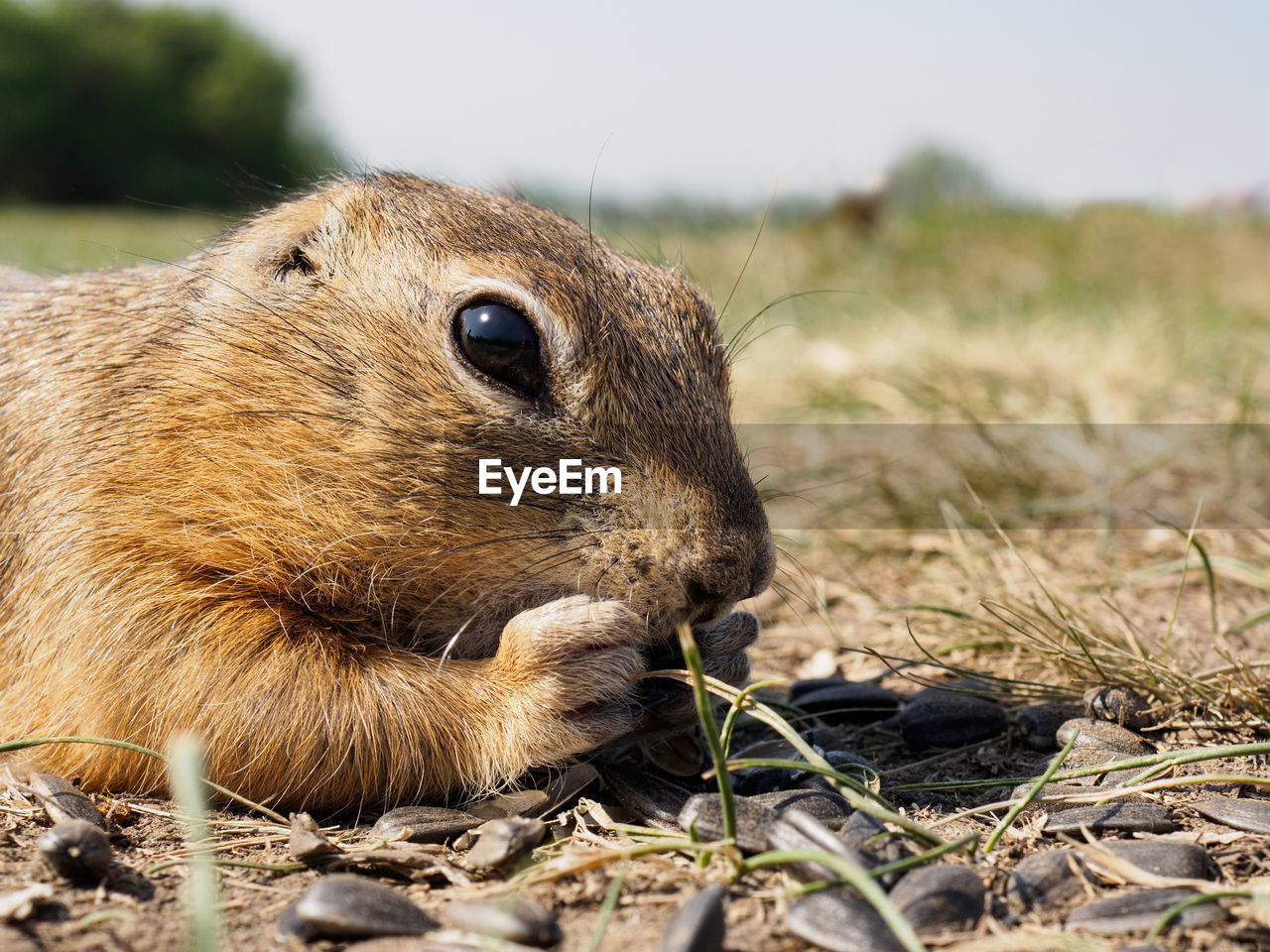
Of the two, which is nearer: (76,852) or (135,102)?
(76,852)

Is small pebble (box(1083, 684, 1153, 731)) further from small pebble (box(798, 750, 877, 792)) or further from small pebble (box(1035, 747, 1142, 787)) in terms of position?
small pebble (box(798, 750, 877, 792))

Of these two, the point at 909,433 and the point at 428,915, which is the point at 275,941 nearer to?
the point at 428,915

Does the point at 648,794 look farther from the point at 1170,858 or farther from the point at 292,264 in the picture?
the point at 292,264

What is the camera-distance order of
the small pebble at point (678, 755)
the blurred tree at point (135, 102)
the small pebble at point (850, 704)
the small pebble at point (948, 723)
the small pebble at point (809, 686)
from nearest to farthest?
the small pebble at point (678, 755), the small pebble at point (948, 723), the small pebble at point (850, 704), the small pebble at point (809, 686), the blurred tree at point (135, 102)

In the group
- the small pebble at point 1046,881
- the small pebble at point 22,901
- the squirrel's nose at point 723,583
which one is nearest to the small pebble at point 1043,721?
the small pebble at point 1046,881

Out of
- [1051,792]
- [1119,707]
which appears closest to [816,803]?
[1051,792]

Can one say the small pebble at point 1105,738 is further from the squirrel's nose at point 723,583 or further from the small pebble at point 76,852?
the small pebble at point 76,852

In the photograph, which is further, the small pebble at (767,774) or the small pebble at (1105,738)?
the small pebble at (1105,738)
